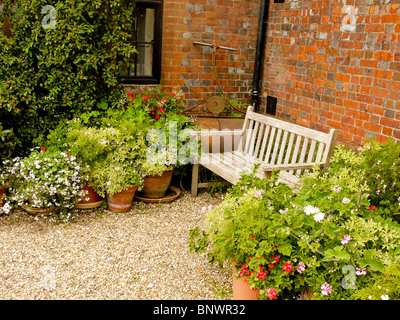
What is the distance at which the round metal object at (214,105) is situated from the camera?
6343 millimetres

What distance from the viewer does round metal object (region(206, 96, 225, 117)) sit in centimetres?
634

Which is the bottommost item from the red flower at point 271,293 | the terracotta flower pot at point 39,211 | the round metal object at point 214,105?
the terracotta flower pot at point 39,211

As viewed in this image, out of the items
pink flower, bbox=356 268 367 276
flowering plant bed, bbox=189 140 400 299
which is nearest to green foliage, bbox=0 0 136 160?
flowering plant bed, bbox=189 140 400 299

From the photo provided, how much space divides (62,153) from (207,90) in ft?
9.03

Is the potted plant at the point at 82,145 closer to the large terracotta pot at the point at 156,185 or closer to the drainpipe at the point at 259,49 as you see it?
the large terracotta pot at the point at 156,185

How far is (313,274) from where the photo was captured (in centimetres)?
274

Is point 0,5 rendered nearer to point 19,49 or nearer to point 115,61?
point 19,49

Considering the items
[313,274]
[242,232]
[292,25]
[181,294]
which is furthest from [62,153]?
[292,25]

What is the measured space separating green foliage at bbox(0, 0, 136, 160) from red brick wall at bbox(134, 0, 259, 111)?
927 mm

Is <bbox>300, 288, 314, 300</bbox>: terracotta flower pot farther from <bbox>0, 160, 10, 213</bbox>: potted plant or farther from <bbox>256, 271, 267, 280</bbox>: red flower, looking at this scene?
<bbox>0, 160, 10, 213</bbox>: potted plant

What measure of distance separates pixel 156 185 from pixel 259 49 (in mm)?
2866

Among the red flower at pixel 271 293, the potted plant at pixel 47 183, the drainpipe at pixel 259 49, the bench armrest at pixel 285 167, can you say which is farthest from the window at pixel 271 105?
the red flower at pixel 271 293

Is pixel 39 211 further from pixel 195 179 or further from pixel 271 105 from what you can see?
pixel 271 105

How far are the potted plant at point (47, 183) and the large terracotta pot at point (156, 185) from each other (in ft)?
2.66
